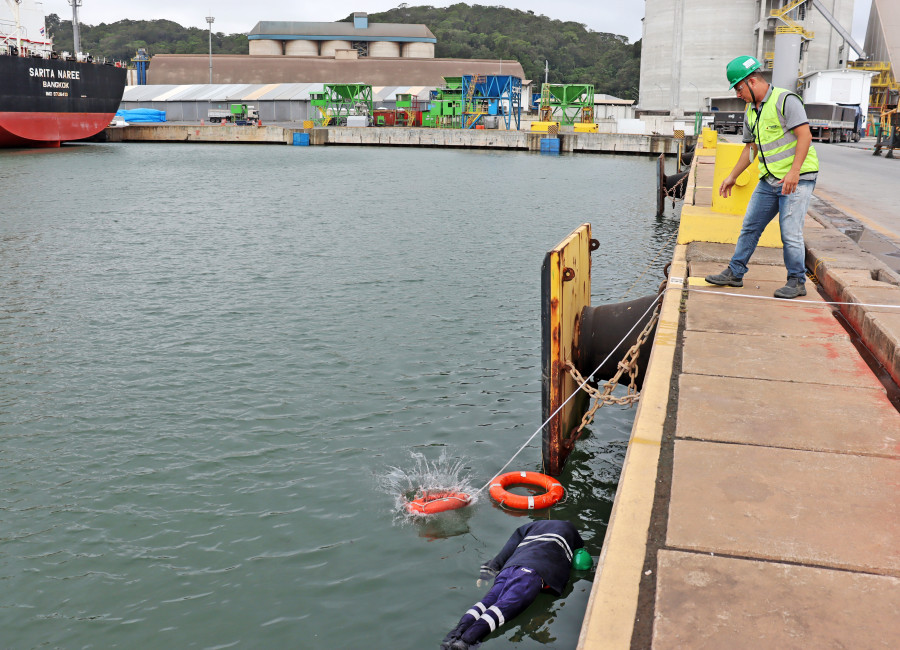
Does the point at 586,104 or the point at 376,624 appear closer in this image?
the point at 376,624

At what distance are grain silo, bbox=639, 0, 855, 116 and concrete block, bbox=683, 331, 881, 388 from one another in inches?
2910

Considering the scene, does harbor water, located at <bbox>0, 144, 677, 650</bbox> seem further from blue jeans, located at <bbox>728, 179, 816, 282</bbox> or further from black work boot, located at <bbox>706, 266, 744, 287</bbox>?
blue jeans, located at <bbox>728, 179, 816, 282</bbox>

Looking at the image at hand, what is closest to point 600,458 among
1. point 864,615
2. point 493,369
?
point 493,369

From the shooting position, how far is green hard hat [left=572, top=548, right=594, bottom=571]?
17.2 feet

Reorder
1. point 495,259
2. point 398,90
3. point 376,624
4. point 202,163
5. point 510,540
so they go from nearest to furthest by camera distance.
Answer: point 376,624 → point 510,540 → point 495,259 → point 202,163 → point 398,90

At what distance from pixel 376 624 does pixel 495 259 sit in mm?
12887

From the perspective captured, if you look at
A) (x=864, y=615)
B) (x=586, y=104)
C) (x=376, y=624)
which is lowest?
(x=376, y=624)

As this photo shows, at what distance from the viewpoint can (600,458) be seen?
7207 mm

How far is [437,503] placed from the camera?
6.12 metres

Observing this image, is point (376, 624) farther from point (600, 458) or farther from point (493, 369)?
point (493, 369)

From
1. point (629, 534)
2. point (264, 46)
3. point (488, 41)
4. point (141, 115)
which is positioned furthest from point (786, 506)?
point (488, 41)

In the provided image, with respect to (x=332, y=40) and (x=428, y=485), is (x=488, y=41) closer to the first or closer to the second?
(x=332, y=40)

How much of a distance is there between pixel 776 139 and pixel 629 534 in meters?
4.55

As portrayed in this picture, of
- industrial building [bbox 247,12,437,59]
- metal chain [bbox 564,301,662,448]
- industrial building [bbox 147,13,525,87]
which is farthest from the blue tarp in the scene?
metal chain [bbox 564,301,662,448]
